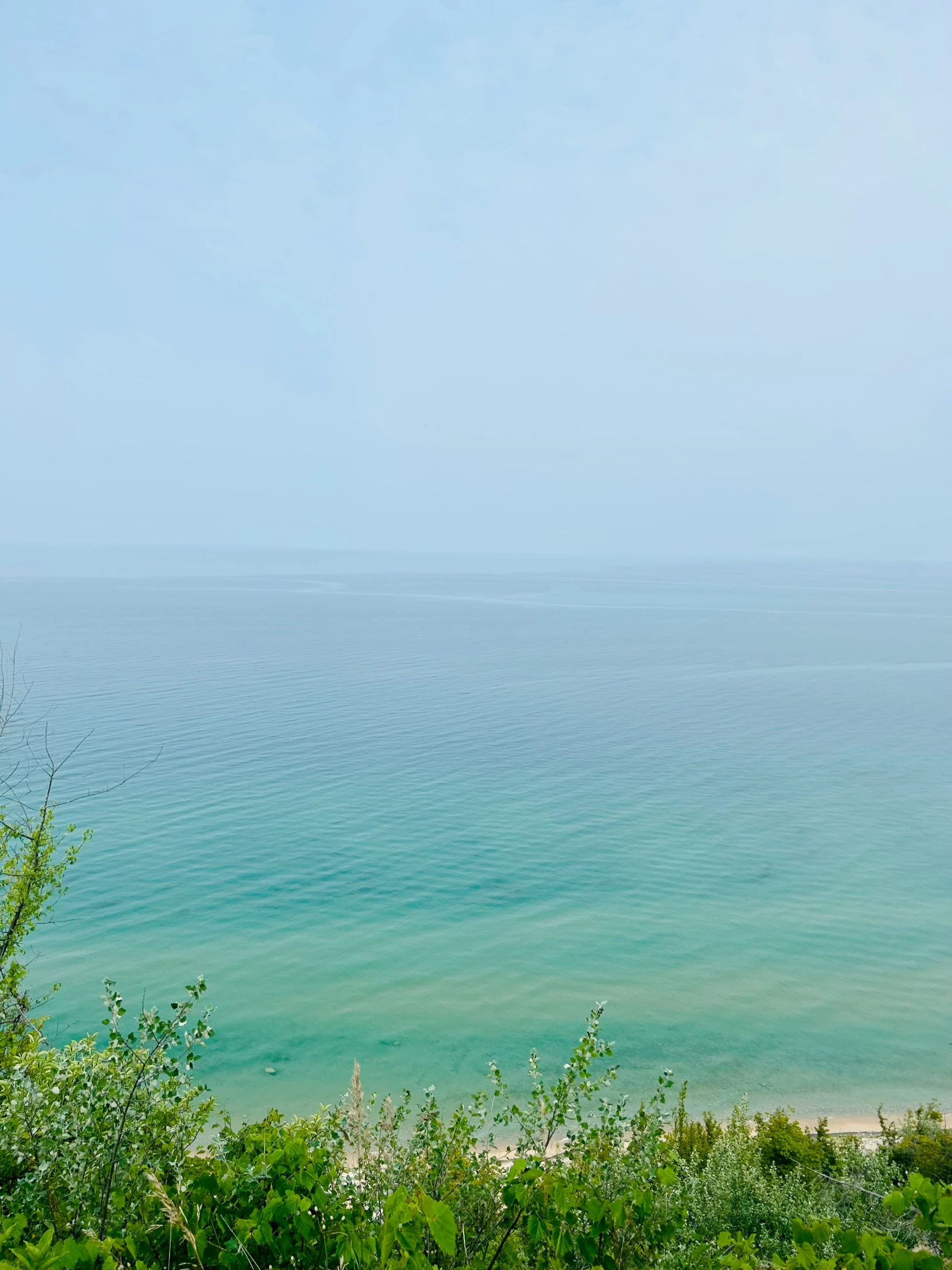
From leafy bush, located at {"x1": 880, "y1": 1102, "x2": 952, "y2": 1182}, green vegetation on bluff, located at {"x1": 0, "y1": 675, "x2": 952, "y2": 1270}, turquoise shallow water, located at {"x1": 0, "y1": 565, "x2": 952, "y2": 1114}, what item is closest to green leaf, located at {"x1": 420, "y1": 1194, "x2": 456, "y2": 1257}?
green vegetation on bluff, located at {"x1": 0, "y1": 675, "x2": 952, "y2": 1270}

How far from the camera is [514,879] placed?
137ft

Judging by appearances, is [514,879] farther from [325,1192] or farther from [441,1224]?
[441,1224]

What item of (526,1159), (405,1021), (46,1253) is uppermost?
(46,1253)

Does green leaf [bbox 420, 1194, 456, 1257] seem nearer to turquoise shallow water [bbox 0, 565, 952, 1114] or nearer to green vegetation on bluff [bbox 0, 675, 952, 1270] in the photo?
green vegetation on bluff [bbox 0, 675, 952, 1270]

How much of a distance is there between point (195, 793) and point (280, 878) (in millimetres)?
13734

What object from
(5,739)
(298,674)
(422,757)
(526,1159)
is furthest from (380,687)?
(526,1159)

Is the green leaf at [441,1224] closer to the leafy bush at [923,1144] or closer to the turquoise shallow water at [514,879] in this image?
the leafy bush at [923,1144]

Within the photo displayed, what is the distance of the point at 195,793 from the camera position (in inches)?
2021

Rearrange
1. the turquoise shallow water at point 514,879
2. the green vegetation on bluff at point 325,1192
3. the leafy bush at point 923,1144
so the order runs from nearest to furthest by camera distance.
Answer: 1. the green vegetation on bluff at point 325,1192
2. the leafy bush at point 923,1144
3. the turquoise shallow water at point 514,879

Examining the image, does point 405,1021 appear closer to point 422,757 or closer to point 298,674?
point 422,757

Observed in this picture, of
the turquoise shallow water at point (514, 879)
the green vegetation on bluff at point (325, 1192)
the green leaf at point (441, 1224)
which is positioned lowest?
the turquoise shallow water at point (514, 879)

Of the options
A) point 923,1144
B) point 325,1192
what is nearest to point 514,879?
point 923,1144

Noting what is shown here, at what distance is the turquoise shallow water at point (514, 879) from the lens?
2884 centimetres

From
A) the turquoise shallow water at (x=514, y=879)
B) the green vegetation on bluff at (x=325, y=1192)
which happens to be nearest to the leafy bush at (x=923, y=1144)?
the turquoise shallow water at (x=514, y=879)
